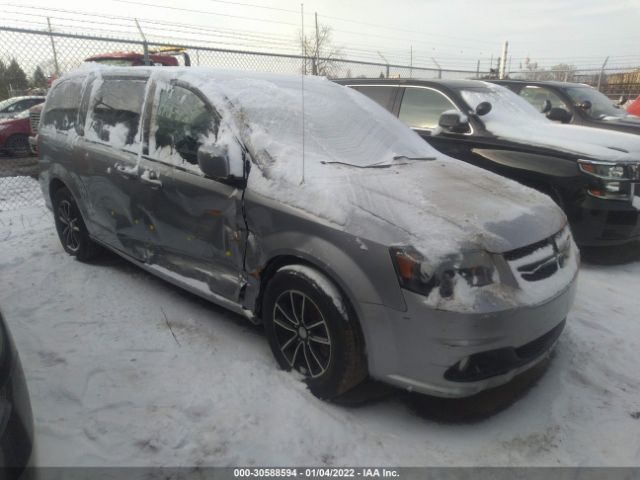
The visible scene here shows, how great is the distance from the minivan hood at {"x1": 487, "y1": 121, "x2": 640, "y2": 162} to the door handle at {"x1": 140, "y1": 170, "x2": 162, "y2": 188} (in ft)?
11.5

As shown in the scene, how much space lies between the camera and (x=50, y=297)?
3668 mm

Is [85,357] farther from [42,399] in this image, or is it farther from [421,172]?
[421,172]

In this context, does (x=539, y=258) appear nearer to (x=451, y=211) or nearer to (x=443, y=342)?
(x=451, y=211)

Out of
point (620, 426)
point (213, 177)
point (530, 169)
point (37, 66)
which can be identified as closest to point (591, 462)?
point (620, 426)

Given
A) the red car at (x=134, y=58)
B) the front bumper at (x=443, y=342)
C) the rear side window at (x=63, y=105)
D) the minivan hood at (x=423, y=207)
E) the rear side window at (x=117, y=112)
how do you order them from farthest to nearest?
the red car at (x=134, y=58)
the rear side window at (x=63, y=105)
the rear side window at (x=117, y=112)
the minivan hood at (x=423, y=207)
the front bumper at (x=443, y=342)

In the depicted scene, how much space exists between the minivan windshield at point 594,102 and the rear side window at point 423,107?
3.20m

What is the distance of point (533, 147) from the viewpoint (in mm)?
4578

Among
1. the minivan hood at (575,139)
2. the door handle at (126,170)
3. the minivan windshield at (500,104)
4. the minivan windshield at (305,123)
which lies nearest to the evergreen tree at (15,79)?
the door handle at (126,170)

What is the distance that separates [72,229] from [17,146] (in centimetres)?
821

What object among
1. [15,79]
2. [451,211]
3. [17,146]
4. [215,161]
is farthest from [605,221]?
[17,146]

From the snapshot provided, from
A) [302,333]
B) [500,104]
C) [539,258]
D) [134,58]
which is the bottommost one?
[302,333]

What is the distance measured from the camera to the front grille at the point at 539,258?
2230 mm

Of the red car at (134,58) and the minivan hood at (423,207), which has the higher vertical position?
the red car at (134,58)

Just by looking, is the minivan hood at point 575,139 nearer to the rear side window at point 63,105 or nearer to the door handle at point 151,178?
the door handle at point 151,178
